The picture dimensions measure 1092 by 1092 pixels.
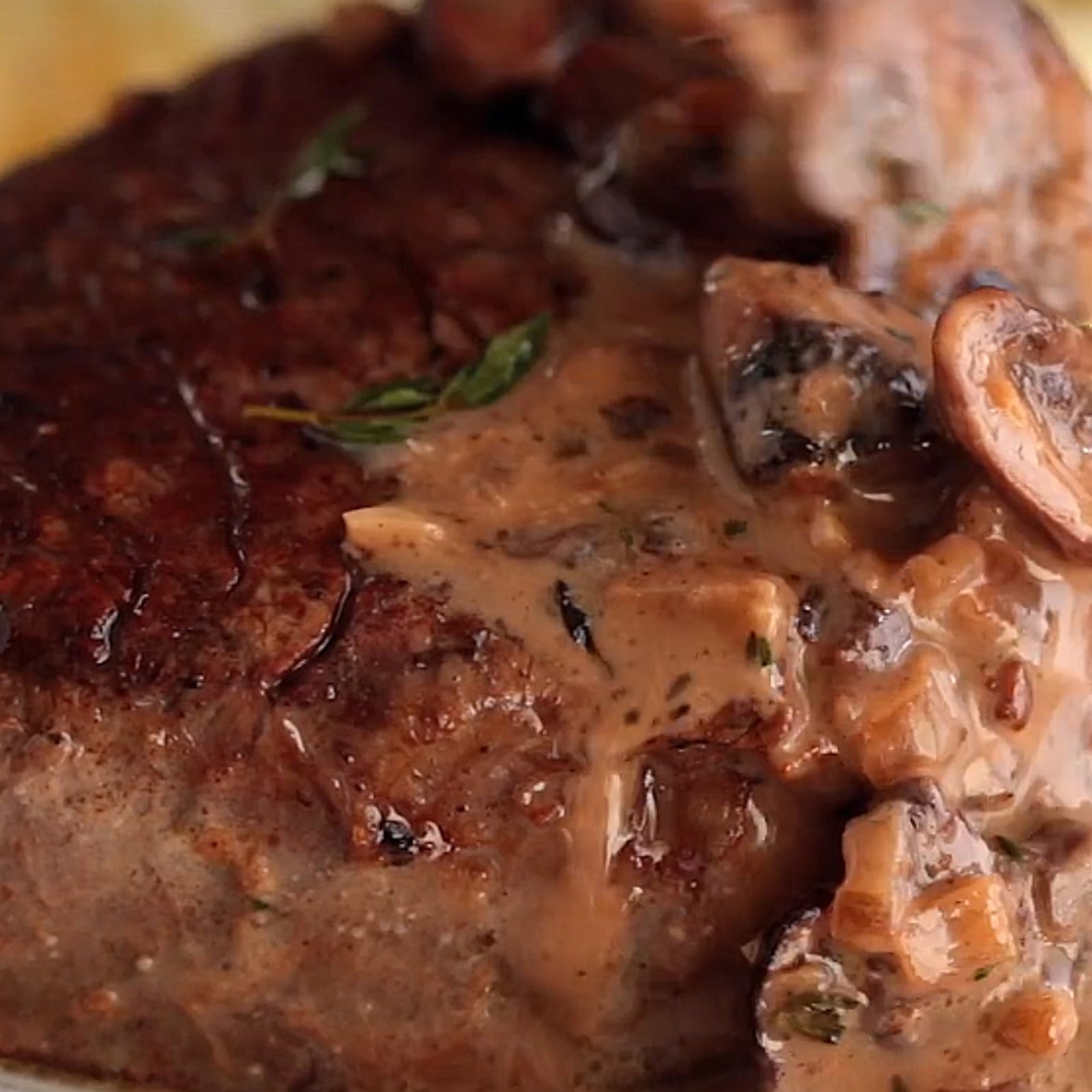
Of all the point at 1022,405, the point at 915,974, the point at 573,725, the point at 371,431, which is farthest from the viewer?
the point at 371,431

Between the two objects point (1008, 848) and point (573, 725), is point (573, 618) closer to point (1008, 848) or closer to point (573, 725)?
point (573, 725)

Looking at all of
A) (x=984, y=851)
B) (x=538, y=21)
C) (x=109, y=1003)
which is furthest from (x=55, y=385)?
(x=984, y=851)

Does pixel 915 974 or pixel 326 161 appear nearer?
pixel 915 974

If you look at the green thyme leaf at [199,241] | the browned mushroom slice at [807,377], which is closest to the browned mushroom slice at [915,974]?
the browned mushroom slice at [807,377]

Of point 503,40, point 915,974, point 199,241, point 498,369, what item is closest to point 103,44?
point 503,40

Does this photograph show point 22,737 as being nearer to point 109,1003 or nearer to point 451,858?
point 109,1003

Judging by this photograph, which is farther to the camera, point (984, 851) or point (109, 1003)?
point (109, 1003)

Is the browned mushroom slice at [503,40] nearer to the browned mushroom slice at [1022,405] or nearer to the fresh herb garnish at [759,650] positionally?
the browned mushroom slice at [1022,405]
